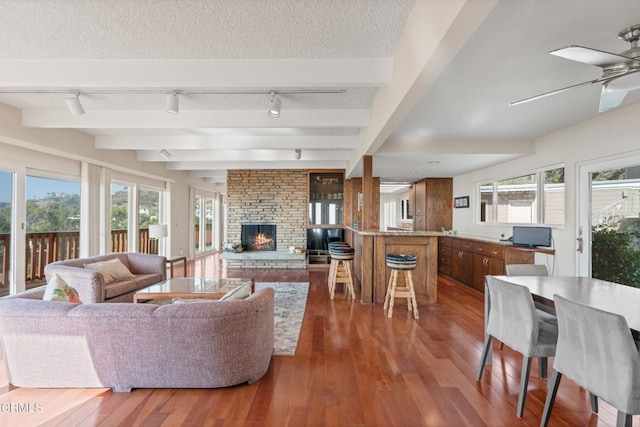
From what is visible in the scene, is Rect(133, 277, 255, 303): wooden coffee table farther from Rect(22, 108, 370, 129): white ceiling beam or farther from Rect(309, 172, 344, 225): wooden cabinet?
Rect(309, 172, 344, 225): wooden cabinet

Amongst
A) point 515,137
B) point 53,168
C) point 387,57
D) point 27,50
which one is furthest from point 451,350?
point 53,168

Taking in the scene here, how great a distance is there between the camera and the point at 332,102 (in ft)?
11.8

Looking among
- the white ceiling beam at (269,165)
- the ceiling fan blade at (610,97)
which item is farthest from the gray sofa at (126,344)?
the white ceiling beam at (269,165)

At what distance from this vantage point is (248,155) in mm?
6082

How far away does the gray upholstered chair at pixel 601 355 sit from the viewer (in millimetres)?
1374

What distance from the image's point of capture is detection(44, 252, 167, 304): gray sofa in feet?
11.3

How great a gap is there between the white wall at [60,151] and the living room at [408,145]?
2 cm

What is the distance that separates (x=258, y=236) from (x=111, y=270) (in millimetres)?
3882

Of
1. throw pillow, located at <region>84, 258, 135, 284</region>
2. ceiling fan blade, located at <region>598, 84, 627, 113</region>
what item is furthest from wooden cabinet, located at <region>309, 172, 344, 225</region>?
ceiling fan blade, located at <region>598, 84, 627, 113</region>

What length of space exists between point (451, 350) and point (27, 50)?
14.9 ft

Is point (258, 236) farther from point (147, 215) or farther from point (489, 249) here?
point (489, 249)

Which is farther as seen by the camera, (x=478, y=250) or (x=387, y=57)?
(x=478, y=250)

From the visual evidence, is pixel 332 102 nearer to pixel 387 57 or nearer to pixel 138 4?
pixel 387 57

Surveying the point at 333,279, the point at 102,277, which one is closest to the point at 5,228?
the point at 102,277
